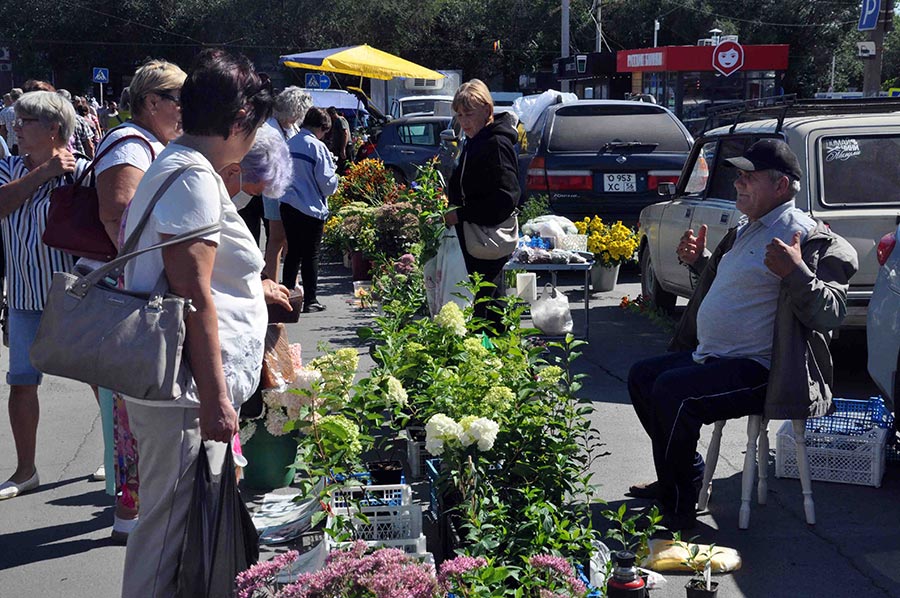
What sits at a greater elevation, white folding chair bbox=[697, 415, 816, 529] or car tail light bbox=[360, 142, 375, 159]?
car tail light bbox=[360, 142, 375, 159]

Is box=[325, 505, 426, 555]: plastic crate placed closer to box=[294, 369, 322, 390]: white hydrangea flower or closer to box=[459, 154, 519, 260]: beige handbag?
box=[294, 369, 322, 390]: white hydrangea flower

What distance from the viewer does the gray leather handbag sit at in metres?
2.96

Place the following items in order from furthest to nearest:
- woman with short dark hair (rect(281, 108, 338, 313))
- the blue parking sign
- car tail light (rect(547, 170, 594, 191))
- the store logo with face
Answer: the store logo with face
the blue parking sign
car tail light (rect(547, 170, 594, 191))
woman with short dark hair (rect(281, 108, 338, 313))

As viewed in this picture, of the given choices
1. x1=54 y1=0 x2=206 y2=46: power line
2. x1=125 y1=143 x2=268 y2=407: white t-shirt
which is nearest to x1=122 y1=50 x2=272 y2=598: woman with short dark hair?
x1=125 y1=143 x2=268 y2=407: white t-shirt

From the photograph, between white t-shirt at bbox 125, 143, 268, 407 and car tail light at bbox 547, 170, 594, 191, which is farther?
car tail light at bbox 547, 170, 594, 191

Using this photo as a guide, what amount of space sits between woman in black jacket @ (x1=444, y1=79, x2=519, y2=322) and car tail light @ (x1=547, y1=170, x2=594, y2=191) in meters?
5.23

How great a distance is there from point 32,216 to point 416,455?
2.24 meters

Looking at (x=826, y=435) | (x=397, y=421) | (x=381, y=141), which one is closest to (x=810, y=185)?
(x=826, y=435)

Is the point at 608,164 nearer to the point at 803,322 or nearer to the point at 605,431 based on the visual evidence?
the point at 605,431

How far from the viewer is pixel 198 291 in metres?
2.98

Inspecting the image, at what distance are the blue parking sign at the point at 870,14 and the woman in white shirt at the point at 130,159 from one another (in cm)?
1163

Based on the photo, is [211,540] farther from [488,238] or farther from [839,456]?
[488,238]

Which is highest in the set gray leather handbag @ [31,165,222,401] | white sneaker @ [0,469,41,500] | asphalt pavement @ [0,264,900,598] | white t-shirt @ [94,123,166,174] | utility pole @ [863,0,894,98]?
utility pole @ [863,0,894,98]

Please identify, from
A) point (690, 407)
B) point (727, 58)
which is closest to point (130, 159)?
point (690, 407)
